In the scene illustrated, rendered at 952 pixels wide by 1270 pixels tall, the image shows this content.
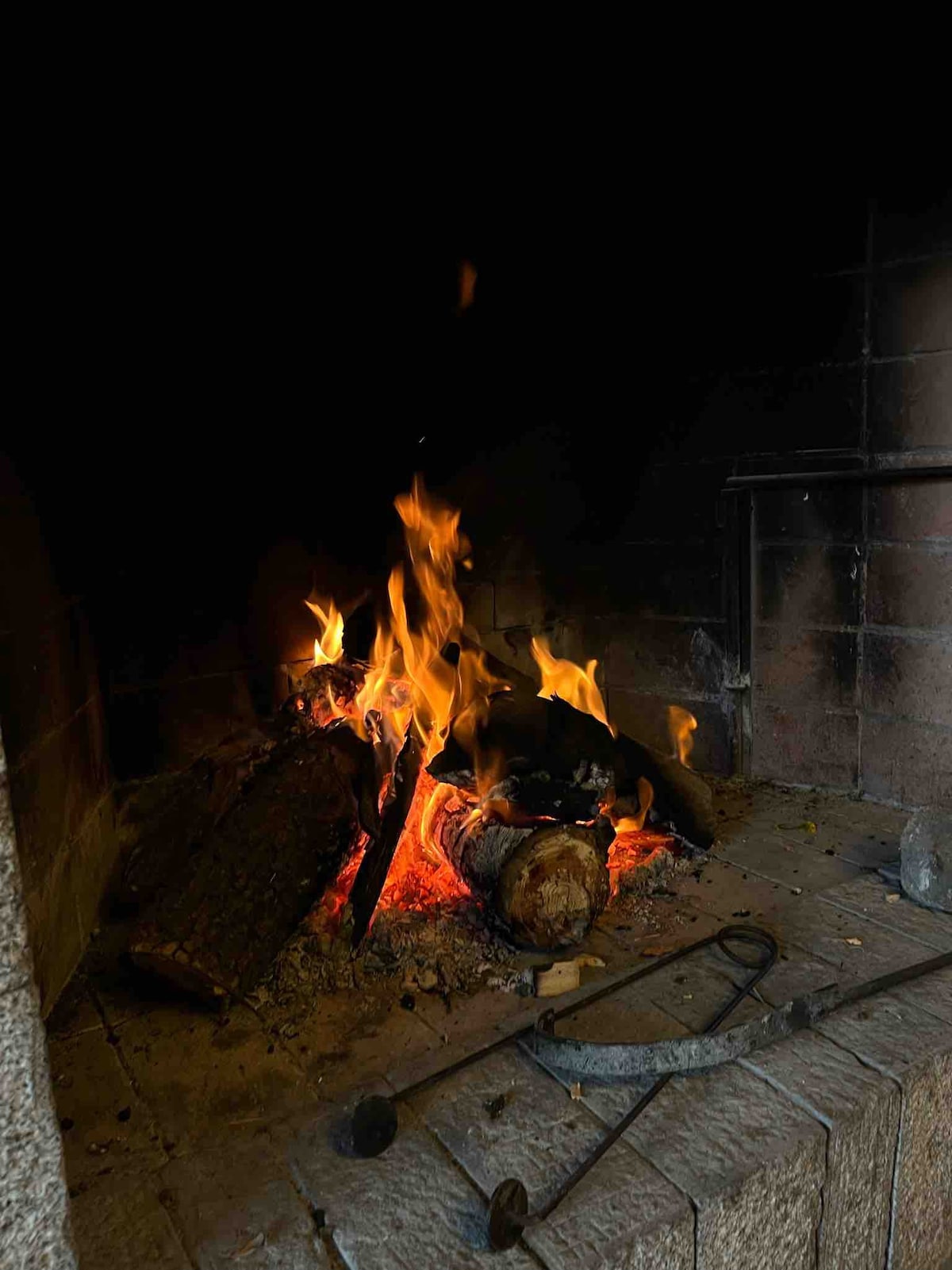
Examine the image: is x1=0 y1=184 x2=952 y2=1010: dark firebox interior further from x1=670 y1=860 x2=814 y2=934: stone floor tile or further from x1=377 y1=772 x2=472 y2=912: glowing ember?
x1=670 y1=860 x2=814 y2=934: stone floor tile

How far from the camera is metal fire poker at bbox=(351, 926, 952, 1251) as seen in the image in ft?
6.18

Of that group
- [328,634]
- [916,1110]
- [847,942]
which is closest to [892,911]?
[847,942]

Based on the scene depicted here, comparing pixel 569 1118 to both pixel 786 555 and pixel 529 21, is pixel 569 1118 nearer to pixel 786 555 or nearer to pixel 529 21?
pixel 786 555

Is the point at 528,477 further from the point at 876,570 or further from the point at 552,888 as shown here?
the point at 552,888

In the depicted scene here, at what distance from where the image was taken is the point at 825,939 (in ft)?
10.1

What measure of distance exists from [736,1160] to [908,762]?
9.36 ft

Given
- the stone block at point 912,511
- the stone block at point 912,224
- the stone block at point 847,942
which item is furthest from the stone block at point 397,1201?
the stone block at point 912,224

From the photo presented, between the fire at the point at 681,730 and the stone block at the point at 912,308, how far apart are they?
87.3 inches

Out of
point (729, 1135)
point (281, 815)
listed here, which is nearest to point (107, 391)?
point (281, 815)

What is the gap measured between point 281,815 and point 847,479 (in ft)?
10.4

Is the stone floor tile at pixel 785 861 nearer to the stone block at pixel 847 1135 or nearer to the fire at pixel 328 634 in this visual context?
the stone block at pixel 847 1135

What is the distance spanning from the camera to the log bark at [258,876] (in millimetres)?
2732

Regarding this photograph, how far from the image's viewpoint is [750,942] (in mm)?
3068

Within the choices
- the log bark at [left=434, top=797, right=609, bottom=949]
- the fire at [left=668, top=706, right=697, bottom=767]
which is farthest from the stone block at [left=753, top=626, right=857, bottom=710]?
the log bark at [left=434, top=797, right=609, bottom=949]
